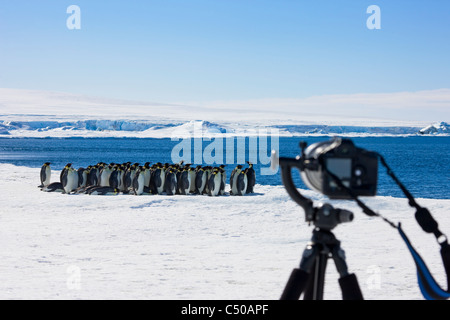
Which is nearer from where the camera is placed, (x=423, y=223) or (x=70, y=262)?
(x=423, y=223)

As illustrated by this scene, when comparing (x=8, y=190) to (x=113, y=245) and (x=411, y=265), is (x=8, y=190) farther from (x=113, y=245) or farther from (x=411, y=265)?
(x=411, y=265)

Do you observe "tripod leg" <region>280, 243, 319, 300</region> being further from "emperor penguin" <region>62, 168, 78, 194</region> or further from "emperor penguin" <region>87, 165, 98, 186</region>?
"emperor penguin" <region>87, 165, 98, 186</region>

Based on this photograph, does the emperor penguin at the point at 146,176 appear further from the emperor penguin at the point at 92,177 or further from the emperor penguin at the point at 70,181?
the emperor penguin at the point at 70,181

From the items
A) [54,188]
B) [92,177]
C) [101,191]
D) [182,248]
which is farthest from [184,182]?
[182,248]

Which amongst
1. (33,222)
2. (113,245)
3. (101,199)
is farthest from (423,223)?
(101,199)

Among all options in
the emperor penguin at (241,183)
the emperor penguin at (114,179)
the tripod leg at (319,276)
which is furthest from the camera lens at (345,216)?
the emperor penguin at (114,179)

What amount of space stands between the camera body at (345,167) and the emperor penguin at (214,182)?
12.2m

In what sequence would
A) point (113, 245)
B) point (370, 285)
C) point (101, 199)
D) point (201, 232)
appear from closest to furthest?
point (370, 285) → point (113, 245) → point (201, 232) → point (101, 199)

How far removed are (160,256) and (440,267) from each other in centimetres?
307

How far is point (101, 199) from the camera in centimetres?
1197

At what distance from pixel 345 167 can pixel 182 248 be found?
16.5 ft

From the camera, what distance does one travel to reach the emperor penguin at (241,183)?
14648 mm

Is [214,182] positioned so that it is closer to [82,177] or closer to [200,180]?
[200,180]

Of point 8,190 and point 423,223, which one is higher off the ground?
point 423,223
